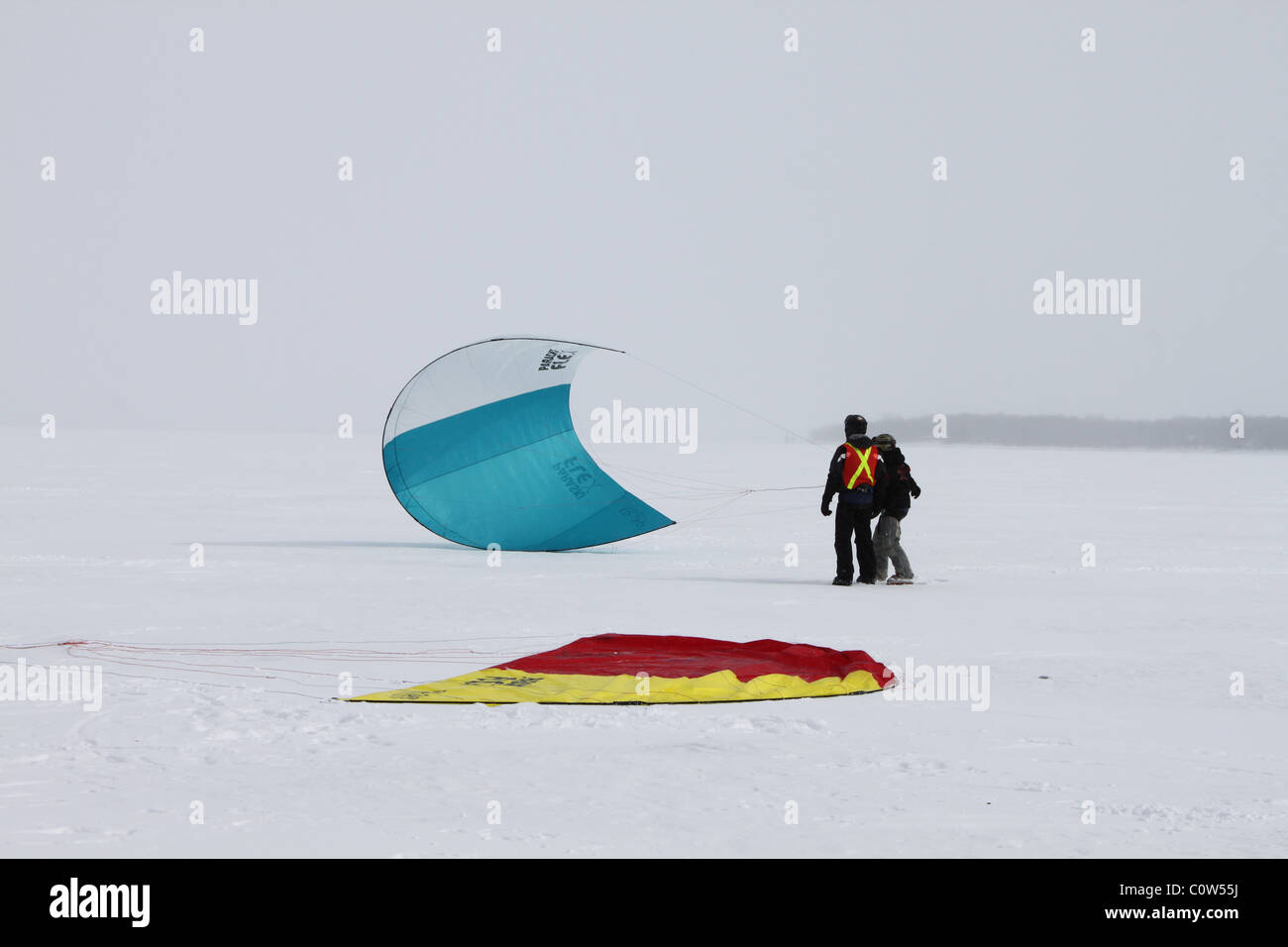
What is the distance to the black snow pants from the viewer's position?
10.3 metres

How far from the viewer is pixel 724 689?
5906mm

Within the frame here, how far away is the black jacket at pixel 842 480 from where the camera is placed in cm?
1026

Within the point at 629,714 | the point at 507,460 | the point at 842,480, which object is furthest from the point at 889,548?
the point at 629,714

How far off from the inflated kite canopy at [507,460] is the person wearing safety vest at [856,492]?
280 cm

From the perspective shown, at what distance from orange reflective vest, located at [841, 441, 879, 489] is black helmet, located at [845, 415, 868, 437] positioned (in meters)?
0.21

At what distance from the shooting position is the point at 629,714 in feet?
17.9

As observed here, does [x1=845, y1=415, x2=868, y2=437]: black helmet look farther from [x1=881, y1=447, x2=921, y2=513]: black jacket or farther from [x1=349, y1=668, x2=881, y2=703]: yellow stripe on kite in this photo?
[x1=349, y1=668, x2=881, y2=703]: yellow stripe on kite

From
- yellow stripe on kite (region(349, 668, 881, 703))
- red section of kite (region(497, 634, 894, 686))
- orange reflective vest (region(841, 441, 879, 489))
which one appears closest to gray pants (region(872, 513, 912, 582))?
orange reflective vest (region(841, 441, 879, 489))

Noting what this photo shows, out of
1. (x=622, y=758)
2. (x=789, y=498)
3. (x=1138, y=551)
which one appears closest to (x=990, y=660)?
(x=622, y=758)

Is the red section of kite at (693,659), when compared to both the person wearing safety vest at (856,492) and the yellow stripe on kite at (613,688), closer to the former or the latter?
the yellow stripe on kite at (613,688)

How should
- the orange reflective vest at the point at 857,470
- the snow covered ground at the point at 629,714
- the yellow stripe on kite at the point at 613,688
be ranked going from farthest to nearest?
1. the orange reflective vest at the point at 857,470
2. the yellow stripe on kite at the point at 613,688
3. the snow covered ground at the point at 629,714

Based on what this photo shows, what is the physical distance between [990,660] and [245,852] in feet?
14.6

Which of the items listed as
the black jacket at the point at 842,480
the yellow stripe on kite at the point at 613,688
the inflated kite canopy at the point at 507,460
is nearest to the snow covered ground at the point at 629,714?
the yellow stripe on kite at the point at 613,688
